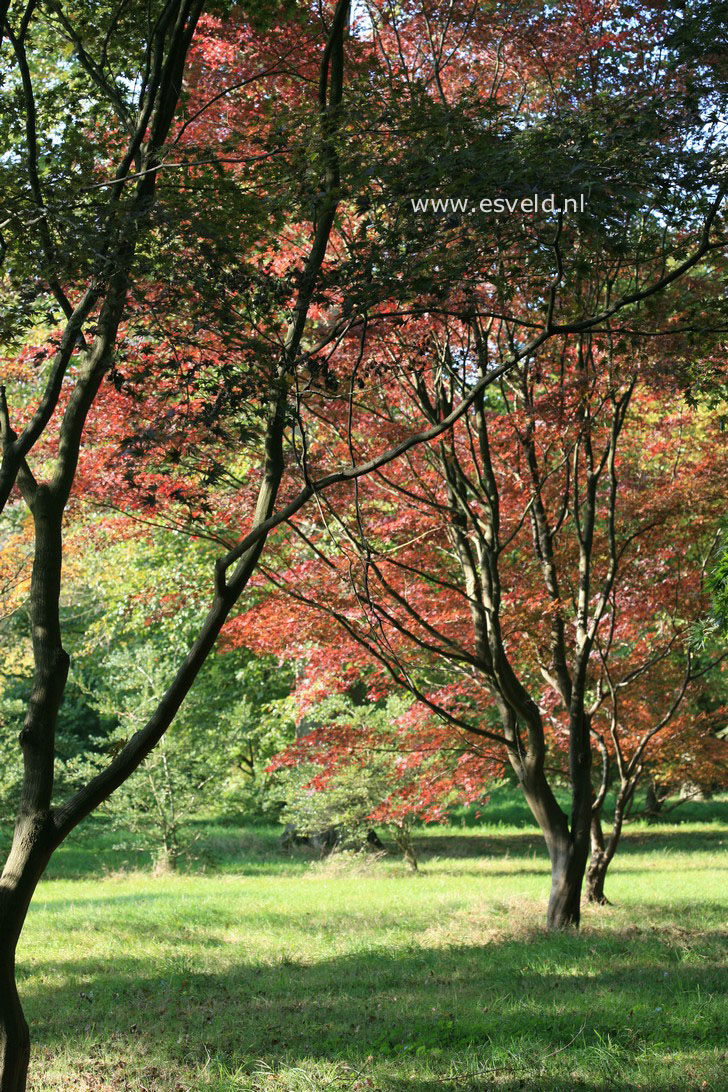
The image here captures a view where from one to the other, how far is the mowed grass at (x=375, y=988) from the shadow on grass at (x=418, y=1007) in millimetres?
17

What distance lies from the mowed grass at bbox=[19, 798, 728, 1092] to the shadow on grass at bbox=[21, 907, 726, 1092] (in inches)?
0.7

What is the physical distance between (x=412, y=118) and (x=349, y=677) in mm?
7234

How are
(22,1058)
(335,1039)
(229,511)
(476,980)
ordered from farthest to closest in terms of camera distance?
(229,511) < (476,980) < (335,1039) < (22,1058)

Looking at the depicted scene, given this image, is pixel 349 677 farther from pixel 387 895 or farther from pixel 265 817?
pixel 265 817

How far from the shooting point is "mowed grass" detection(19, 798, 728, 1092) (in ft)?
14.7

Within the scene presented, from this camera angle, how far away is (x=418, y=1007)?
18.1 ft

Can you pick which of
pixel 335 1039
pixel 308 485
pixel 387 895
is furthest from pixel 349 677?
pixel 308 485

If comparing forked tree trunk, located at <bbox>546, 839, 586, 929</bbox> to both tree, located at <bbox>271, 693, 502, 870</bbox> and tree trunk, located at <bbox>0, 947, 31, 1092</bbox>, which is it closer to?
tree, located at <bbox>271, 693, 502, 870</bbox>

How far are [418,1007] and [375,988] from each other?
0.61 m

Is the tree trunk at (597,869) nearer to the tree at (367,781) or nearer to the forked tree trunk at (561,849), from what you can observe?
the forked tree trunk at (561,849)

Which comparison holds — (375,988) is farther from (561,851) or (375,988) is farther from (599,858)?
(599,858)

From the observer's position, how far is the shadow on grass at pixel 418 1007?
4.65m

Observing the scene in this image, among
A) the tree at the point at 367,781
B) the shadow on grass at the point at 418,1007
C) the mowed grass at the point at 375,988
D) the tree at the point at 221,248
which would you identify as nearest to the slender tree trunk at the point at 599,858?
the mowed grass at the point at 375,988

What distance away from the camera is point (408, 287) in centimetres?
405
